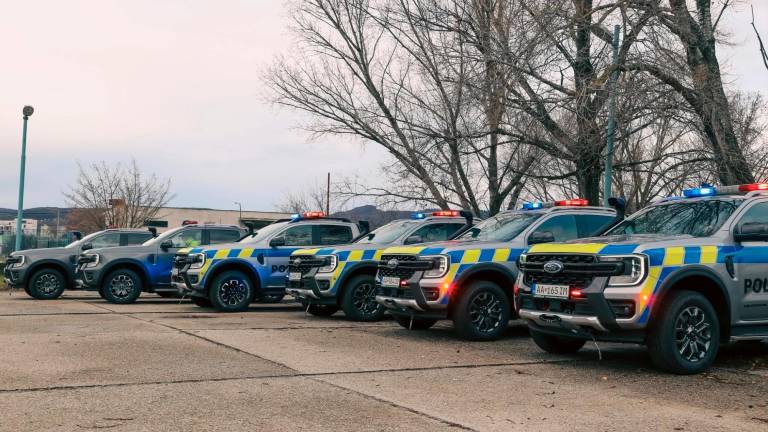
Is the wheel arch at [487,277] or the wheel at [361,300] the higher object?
the wheel arch at [487,277]

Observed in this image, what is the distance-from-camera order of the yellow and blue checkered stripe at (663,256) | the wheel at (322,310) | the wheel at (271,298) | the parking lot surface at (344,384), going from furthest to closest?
the wheel at (271,298)
the wheel at (322,310)
the yellow and blue checkered stripe at (663,256)
the parking lot surface at (344,384)

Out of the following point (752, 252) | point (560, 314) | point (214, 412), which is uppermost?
point (752, 252)

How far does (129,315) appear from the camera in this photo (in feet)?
47.4

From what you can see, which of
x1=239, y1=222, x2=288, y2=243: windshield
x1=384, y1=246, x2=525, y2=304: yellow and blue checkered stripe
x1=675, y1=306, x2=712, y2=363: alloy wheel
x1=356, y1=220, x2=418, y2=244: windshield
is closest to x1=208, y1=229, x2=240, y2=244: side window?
x1=239, y1=222, x2=288, y2=243: windshield

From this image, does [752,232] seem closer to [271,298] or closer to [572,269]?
[572,269]

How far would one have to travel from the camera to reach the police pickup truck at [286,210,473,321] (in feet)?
44.4

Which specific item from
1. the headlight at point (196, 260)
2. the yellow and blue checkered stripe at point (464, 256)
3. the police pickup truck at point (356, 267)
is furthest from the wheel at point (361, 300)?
the headlight at point (196, 260)

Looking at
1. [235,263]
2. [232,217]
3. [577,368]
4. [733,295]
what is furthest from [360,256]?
[232,217]

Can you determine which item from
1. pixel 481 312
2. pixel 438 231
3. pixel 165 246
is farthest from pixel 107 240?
pixel 481 312

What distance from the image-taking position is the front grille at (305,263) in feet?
45.1

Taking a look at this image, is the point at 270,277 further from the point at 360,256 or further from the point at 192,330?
the point at 192,330

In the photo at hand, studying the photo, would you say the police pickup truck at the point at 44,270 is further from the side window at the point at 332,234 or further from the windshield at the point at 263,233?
the side window at the point at 332,234

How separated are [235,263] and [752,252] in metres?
9.40

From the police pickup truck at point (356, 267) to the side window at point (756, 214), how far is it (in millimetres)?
4914
